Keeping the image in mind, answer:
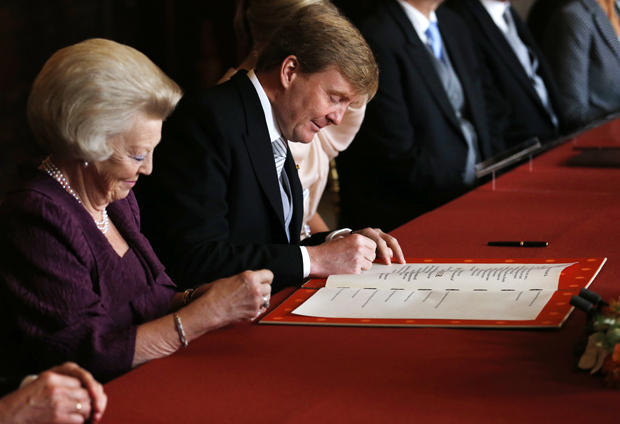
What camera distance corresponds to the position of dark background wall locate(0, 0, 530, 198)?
5.40m

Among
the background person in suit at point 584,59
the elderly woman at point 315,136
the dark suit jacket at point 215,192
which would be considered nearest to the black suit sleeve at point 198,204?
the dark suit jacket at point 215,192

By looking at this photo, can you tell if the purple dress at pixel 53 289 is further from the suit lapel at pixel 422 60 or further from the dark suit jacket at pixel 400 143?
the suit lapel at pixel 422 60

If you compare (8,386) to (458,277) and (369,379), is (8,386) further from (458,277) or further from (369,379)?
(458,277)

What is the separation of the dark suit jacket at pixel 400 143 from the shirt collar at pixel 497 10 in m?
1.47

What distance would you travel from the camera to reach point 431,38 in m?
4.11

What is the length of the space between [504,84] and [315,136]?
2313 mm

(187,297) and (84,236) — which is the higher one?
(84,236)

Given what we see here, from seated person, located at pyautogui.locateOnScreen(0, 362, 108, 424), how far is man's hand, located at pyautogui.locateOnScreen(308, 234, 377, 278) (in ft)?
2.84

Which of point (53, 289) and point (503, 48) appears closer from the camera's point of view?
point (53, 289)

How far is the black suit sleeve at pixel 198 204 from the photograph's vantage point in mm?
2041

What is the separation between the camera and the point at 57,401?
3.79 feet

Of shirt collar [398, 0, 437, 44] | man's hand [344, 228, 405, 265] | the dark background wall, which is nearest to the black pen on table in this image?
man's hand [344, 228, 405, 265]
